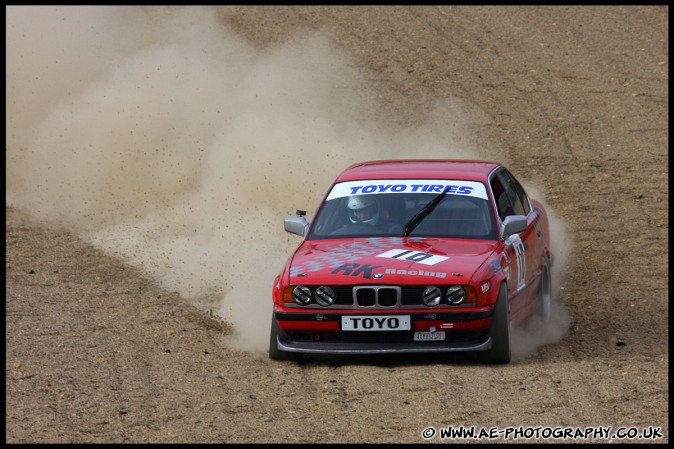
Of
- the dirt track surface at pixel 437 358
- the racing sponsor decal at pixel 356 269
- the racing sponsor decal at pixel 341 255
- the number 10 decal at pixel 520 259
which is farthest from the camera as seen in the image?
the number 10 decal at pixel 520 259

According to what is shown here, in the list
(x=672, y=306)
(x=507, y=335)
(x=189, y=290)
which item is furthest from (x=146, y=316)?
(x=672, y=306)

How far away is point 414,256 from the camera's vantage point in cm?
871

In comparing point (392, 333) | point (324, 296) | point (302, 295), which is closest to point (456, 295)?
point (392, 333)

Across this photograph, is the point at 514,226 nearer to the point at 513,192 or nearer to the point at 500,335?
the point at 500,335

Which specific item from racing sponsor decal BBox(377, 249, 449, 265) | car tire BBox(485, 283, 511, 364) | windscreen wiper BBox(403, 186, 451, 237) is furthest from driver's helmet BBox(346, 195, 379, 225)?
car tire BBox(485, 283, 511, 364)

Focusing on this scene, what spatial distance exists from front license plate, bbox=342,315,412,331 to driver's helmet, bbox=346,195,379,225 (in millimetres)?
1372

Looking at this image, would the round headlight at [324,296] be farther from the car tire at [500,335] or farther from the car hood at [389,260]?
the car tire at [500,335]

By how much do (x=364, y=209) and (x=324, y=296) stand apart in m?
1.40

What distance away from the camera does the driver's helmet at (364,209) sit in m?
9.64

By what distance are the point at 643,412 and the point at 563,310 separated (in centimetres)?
399

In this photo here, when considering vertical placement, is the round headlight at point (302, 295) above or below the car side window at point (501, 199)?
below

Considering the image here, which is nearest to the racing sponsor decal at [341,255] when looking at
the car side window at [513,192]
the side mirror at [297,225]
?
the side mirror at [297,225]

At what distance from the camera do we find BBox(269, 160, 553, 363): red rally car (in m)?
8.35

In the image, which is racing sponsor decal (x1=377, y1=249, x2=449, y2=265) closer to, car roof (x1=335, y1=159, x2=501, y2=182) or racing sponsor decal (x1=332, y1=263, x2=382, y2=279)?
racing sponsor decal (x1=332, y1=263, x2=382, y2=279)
